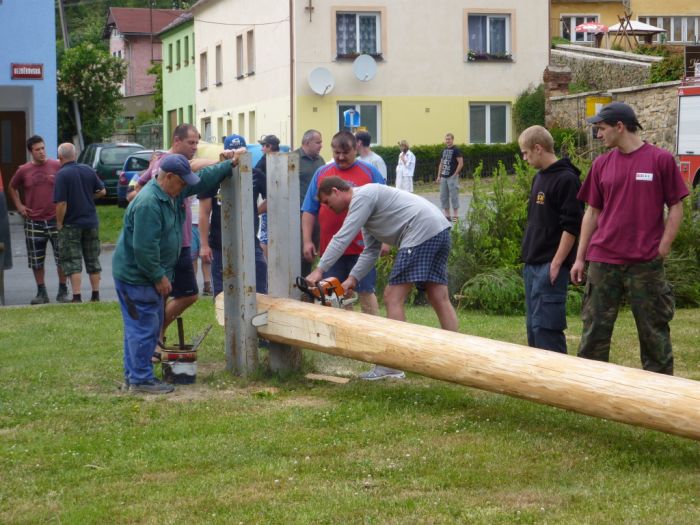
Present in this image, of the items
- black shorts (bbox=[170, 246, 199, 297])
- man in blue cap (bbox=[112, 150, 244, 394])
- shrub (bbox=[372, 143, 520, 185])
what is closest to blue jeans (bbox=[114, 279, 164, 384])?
man in blue cap (bbox=[112, 150, 244, 394])

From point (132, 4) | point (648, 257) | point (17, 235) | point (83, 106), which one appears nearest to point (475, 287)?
point (648, 257)

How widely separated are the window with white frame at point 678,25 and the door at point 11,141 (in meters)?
38.3

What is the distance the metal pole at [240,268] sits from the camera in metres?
8.84

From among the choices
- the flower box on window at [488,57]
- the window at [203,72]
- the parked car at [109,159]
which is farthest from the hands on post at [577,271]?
the window at [203,72]

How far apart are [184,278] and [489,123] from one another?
3237cm

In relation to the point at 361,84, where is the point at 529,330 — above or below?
below

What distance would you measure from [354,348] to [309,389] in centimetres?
78

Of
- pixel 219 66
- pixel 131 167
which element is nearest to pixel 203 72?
pixel 219 66

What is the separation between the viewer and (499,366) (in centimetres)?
696

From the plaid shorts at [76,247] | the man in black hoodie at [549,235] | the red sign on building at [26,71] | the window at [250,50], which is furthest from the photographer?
the window at [250,50]

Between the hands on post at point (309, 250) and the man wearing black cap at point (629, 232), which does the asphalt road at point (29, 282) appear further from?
the man wearing black cap at point (629, 232)

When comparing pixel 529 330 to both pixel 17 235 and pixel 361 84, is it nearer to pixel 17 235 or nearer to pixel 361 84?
pixel 17 235

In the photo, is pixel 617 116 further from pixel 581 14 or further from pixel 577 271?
pixel 581 14

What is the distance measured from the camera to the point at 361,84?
130ft
